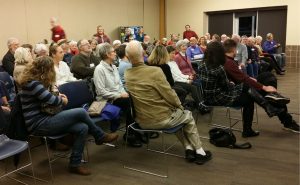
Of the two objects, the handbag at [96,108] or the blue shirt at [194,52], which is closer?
the handbag at [96,108]

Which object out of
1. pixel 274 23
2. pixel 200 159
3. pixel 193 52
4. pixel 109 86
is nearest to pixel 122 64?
pixel 109 86

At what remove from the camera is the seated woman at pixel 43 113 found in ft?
8.93

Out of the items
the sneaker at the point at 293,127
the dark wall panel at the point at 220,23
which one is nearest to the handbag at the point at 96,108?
the sneaker at the point at 293,127

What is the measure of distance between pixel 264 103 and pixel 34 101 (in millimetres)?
2624

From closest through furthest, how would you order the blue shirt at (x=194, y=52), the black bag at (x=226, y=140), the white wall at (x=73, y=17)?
the black bag at (x=226, y=140) → the blue shirt at (x=194, y=52) → the white wall at (x=73, y=17)

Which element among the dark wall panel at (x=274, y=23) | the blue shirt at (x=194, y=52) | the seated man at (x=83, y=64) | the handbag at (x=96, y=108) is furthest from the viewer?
the dark wall panel at (x=274, y=23)

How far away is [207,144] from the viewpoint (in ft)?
12.3

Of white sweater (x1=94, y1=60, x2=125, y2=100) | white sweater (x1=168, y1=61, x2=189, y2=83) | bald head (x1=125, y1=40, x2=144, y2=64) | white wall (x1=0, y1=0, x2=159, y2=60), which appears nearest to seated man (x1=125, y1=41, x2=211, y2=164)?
bald head (x1=125, y1=40, x2=144, y2=64)

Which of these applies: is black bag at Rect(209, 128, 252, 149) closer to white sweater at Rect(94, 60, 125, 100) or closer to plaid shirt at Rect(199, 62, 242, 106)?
plaid shirt at Rect(199, 62, 242, 106)

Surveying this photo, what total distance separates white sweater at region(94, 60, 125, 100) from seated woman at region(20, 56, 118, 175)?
2.46ft

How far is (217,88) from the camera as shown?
12.0ft

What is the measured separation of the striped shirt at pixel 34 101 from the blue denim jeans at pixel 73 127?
63 mm

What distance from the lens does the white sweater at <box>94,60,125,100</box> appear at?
365 cm

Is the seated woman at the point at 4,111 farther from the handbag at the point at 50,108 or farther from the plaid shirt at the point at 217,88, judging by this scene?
the plaid shirt at the point at 217,88
